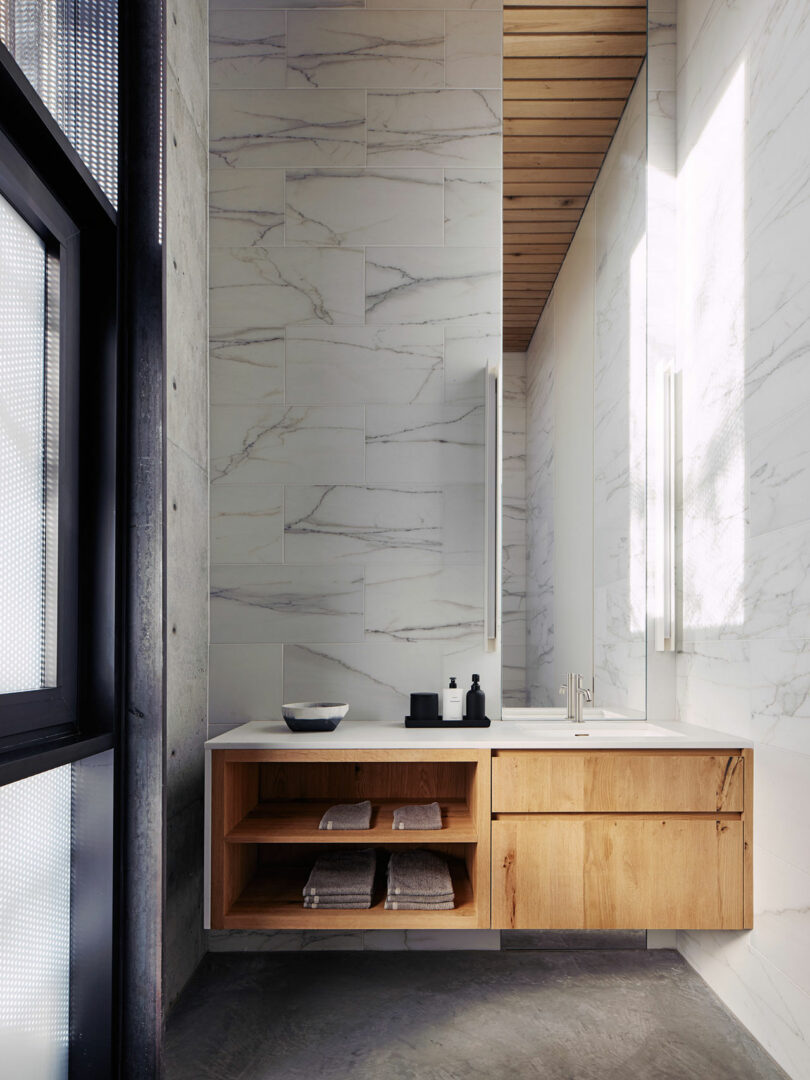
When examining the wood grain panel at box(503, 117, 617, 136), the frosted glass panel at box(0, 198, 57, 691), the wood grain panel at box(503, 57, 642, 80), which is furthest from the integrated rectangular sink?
the wood grain panel at box(503, 57, 642, 80)

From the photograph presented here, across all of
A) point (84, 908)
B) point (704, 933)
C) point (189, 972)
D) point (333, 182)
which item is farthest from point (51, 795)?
point (333, 182)

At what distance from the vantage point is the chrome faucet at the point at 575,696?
2.56 metres

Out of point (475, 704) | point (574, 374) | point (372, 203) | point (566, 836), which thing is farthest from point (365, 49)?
point (566, 836)

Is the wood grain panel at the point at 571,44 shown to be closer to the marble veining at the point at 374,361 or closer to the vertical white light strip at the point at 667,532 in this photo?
the marble veining at the point at 374,361

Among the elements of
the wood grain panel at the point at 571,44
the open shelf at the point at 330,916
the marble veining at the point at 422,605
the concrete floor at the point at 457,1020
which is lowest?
the concrete floor at the point at 457,1020

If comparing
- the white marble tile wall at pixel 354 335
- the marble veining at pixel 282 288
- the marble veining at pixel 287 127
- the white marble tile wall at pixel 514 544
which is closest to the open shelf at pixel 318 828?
the white marble tile wall at pixel 354 335

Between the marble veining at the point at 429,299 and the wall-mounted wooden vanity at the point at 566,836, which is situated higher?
the marble veining at the point at 429,299

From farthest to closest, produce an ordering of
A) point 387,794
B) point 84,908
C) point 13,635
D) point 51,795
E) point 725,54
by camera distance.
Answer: point 387,794 → point 725,54 → point 84,908 → point 51,795 → point 13,635

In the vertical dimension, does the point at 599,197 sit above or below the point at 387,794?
above

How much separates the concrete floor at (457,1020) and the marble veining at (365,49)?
2926mm

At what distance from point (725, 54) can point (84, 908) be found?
9.19ft

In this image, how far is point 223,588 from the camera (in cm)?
267

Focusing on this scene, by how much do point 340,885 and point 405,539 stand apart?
3.61 ft

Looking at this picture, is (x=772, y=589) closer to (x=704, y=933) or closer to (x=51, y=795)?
(x=704, y=933)
